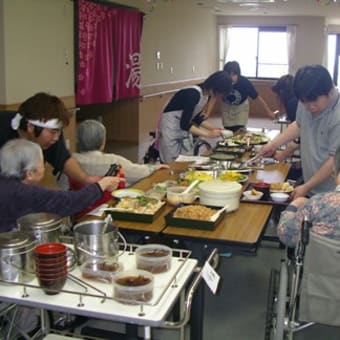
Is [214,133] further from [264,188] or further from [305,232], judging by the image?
[305,232]

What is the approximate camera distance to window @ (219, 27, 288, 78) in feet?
37.8

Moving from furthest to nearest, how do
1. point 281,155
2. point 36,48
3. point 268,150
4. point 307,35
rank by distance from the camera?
point 307,35
point 36,48
point 281,155
point 268,150

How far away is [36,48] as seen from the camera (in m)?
4.56

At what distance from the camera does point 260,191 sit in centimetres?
262

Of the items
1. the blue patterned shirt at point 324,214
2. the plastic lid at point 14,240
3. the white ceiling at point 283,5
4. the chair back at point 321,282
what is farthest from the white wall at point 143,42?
the chair back at point 321,282

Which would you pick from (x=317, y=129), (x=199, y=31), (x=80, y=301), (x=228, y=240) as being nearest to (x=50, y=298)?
(x=80, y=301)

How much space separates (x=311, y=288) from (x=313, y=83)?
1.11 metres

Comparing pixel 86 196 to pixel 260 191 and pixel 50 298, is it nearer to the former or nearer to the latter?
pixel 50 298

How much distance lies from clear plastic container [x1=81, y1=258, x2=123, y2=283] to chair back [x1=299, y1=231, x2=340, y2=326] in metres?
0.71

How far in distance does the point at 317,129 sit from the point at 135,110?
486cm

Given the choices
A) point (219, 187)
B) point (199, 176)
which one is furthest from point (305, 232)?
point (199, 176)

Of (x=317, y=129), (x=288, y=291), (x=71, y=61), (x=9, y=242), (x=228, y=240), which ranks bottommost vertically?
(x=288, y=291)

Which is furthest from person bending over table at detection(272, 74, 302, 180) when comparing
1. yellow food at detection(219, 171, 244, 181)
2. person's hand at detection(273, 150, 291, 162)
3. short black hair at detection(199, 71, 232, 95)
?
yellow food at detection(219, 171, 244, 181)

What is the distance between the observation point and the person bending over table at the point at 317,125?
97.7 inches
